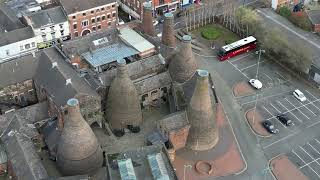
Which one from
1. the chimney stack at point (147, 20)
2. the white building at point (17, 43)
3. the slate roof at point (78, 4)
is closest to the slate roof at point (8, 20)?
the white building at point (17, 43)

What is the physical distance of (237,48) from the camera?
75625 mm

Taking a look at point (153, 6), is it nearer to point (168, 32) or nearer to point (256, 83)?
point (168, 32)

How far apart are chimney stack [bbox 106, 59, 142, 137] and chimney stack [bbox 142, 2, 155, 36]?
1538 cm

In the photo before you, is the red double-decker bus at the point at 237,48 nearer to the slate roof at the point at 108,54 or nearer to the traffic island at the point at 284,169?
the slate roof at the point at 108,54

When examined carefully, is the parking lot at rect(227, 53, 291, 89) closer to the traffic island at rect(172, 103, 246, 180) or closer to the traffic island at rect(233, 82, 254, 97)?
the traffic island at rect(233, 82, 254, 97)

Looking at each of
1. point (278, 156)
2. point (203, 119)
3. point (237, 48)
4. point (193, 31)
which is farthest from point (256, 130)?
point (193, 31)

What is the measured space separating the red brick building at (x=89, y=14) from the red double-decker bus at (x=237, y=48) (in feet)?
68.7

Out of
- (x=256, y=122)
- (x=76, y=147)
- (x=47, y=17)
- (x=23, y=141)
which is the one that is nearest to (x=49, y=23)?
(x=47, y=17)

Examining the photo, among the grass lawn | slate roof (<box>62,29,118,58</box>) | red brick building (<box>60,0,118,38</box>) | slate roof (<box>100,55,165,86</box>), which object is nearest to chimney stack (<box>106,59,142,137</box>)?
slate roof (<box>100,55,165,86</box>)

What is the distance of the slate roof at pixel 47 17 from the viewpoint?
75150mm

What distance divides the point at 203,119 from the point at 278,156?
36.9ft

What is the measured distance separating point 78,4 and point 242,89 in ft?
104

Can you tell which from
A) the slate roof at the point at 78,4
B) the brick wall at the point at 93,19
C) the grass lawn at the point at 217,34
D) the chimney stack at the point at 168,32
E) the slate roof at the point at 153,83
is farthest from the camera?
the grass lawn at the point at 217,34

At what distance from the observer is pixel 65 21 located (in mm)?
77250
